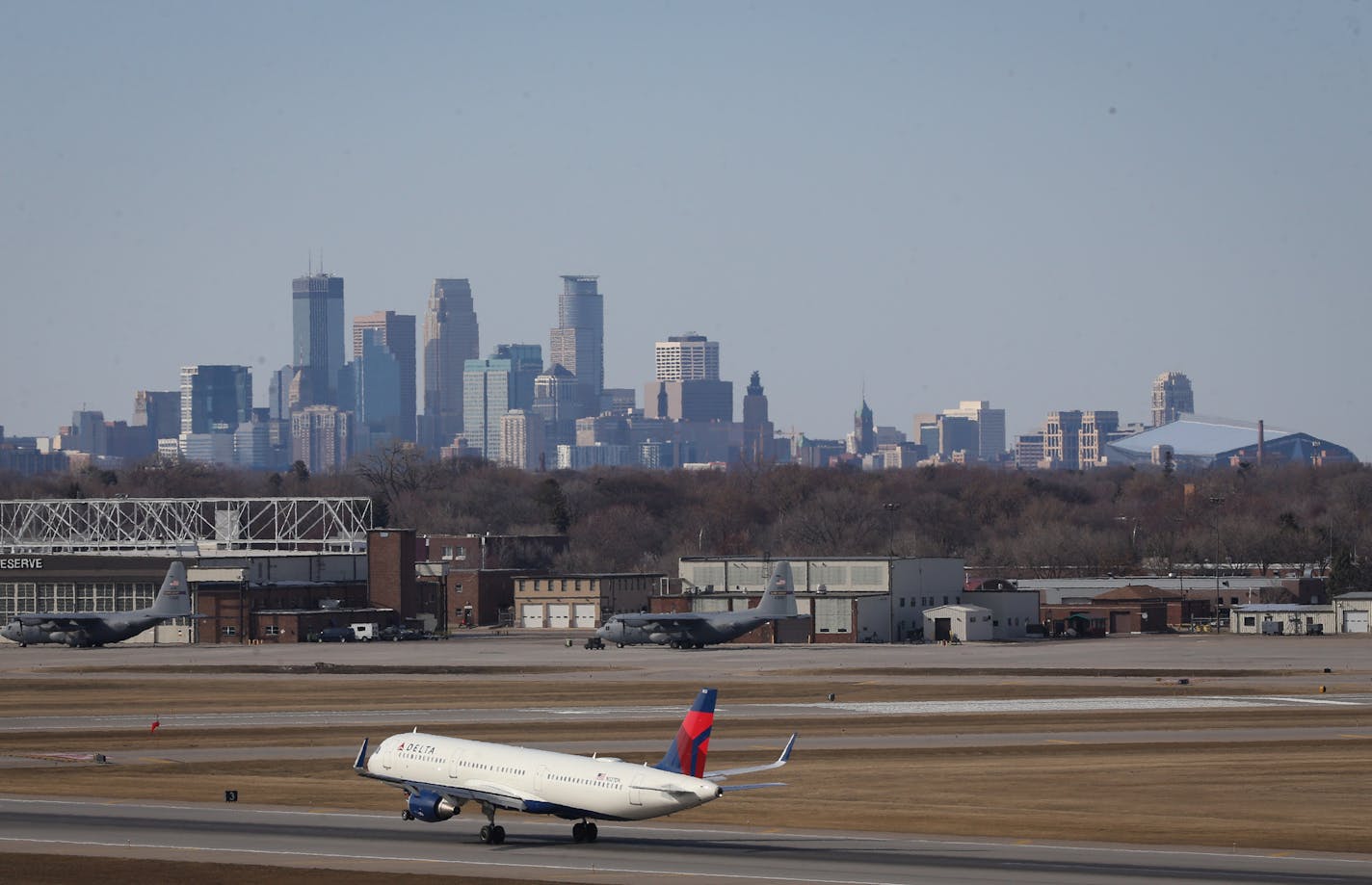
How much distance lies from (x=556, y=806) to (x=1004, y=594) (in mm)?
117147

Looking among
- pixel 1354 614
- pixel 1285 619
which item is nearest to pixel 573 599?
pixel 1285 619

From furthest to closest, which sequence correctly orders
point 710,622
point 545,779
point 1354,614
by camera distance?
point 1354,614, point 710,622, point 545,779

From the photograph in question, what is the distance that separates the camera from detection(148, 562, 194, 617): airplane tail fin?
154 m

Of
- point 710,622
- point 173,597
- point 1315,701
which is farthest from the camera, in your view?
point 173,597

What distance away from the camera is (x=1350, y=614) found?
164750 mm

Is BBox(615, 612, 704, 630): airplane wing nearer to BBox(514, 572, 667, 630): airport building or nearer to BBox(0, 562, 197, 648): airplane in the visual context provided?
BBox(514, 572, 667, 630): airport building

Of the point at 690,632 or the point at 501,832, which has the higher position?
the point at 690,632

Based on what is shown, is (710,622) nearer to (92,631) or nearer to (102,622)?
(102,622)

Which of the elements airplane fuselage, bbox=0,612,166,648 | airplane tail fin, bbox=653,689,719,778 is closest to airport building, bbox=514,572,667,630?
airplane fuselage, bbox=0,612,166,648

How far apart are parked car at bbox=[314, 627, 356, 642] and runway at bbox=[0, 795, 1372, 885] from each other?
102 meters

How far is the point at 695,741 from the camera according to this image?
5138 centimetres

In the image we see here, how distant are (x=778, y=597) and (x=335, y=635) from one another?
40.7m

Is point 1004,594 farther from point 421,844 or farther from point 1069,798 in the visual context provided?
point 421,844

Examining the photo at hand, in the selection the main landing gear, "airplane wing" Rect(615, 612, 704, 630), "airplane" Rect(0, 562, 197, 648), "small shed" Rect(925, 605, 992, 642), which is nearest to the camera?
the main landing gear
